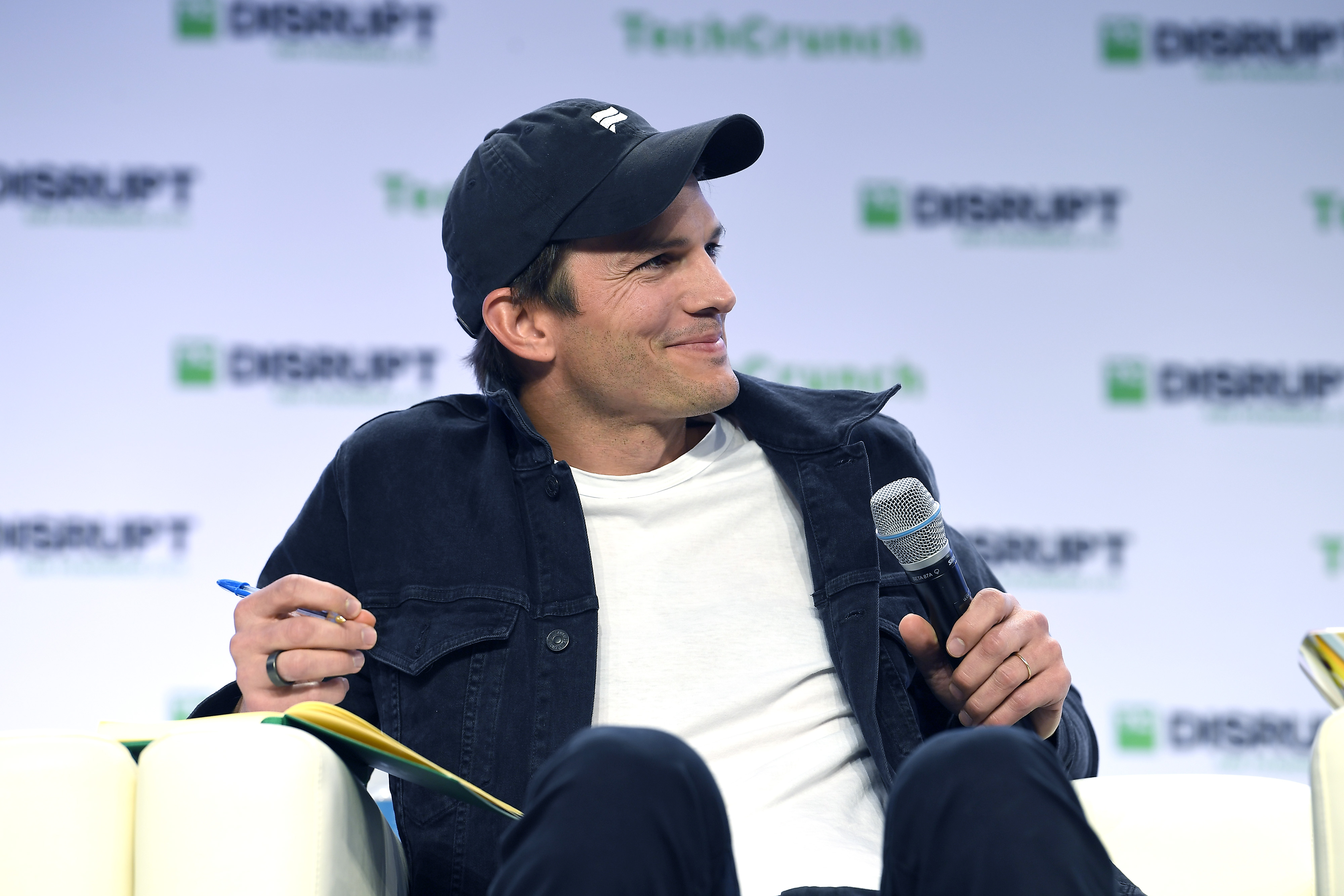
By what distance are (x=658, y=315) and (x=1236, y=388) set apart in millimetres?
2063

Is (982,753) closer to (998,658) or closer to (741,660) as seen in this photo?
(998,658)

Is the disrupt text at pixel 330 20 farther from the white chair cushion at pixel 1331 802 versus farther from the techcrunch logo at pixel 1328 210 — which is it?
the white chair cushion at pixel 1331 802

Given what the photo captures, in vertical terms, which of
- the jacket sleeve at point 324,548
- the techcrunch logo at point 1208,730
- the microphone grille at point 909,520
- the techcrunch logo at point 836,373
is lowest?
the techcrunch logo at point 1208,730

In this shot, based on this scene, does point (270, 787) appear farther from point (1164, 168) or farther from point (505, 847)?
point (1164, 168)

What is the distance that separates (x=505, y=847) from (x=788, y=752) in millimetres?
454

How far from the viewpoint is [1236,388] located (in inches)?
112

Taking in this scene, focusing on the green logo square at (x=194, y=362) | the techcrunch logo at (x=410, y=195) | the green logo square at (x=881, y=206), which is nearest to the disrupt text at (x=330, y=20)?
the techcrunch logo at (x=410, y=195)

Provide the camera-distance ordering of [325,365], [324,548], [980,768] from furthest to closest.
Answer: [325,365]
[324,548]
[980,768]

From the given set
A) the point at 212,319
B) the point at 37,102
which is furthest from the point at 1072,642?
the point at 37,102

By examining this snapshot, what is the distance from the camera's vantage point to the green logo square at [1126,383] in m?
2.81

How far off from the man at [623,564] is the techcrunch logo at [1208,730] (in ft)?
5.11

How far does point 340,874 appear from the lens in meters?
0.86

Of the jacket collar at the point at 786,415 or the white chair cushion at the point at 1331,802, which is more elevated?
the jacket collar at the point at 786,415

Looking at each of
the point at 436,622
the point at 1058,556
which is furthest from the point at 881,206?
the point at 436,622
